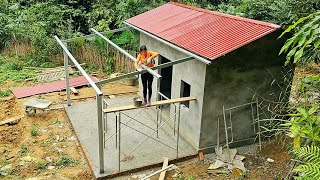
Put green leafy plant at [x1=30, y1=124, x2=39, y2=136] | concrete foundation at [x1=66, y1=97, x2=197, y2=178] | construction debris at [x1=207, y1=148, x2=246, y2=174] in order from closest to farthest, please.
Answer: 1. construction debris at [x1=207, y1=148, x2=246, y2=174]
2. concrete foundation at [x1=66, y1=97, x2=197, y2=178]
3. green leafy plant at [x1=30, y1=124, x2=39, y2=136]

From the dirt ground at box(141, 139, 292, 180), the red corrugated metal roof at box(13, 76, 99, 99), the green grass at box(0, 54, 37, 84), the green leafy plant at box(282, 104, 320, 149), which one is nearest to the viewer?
the green leafy plant at box(282, 104, 320, 149)

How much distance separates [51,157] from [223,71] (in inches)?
213

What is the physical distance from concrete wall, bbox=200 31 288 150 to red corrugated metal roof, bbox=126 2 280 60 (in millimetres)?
392

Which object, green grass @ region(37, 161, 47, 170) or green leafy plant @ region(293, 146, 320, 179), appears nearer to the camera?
green leafy plant @ region(293, 146, 320, 179)

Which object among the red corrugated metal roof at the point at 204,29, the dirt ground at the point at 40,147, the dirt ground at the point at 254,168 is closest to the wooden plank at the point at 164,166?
the dirt ground at the point at 254,168

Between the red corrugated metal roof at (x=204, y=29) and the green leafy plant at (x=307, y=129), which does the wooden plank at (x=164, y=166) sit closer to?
the red corrugated metal roof at (x=204, y=29)

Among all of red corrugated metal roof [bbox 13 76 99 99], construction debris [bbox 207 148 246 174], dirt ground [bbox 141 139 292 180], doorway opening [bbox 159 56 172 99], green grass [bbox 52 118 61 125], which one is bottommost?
green grass [bbox 52 118 61 125]

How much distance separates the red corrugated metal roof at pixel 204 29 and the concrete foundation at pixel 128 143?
249 centimetres

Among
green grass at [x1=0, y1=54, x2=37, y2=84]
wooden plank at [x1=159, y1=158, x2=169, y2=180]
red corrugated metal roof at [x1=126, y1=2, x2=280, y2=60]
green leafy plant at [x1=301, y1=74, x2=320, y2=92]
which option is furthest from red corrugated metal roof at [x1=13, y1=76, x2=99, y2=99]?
green leafy plant at [x1=301, y1=74, x2=320, y2=92]

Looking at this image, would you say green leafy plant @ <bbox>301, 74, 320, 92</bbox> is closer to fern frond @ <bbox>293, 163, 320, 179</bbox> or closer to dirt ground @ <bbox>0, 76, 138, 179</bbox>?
fern frond @ <bbox>293, 163, 320, 179</bbox>

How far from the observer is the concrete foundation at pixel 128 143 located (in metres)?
8.48

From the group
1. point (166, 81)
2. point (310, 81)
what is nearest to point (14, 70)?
point (166, 81)

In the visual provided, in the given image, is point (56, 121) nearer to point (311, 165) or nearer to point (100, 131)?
point (100, 131)

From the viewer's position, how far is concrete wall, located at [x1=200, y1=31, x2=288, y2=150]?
27.6 feet
